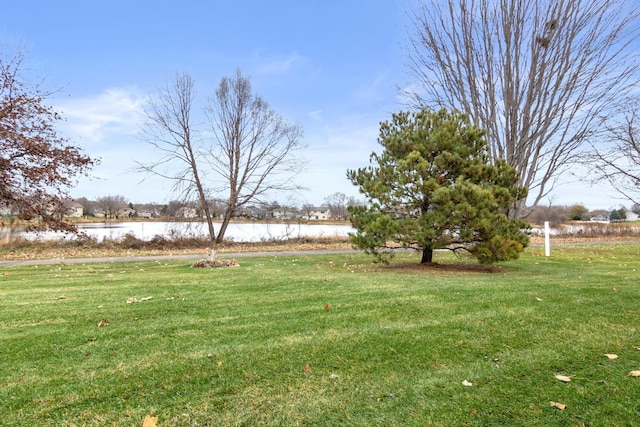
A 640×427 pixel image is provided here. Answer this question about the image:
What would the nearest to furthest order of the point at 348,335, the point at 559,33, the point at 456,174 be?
the point at 348,335
the point at 456,174
the point at 559,33

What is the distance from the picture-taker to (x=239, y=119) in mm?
20125

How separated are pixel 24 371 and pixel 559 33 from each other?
15557mm

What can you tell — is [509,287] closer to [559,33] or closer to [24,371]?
[24,371]

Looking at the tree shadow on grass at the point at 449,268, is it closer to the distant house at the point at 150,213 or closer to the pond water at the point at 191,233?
the pond water at the point at 191,233

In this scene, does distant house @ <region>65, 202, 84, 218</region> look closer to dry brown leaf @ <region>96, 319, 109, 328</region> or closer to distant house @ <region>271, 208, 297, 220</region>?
dry brown leaf @ <region>96, 319, 109, 328</region>

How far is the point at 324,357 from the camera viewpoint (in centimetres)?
315

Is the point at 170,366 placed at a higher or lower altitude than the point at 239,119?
lower

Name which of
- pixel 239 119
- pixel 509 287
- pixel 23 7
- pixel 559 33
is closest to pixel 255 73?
pixel 239 119

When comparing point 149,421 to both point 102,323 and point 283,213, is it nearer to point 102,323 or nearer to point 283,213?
point 102,323

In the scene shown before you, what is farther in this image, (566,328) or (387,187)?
(387,187)

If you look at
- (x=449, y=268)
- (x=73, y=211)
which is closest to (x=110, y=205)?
(x=73, y=211)

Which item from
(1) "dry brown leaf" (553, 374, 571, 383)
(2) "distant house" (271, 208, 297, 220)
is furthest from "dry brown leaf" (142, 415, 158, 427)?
(2) "distant house" (271, 208, 297, 220)

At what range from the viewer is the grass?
2.31m

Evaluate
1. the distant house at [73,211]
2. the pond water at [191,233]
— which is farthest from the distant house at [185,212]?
the distant house at [73,211]
